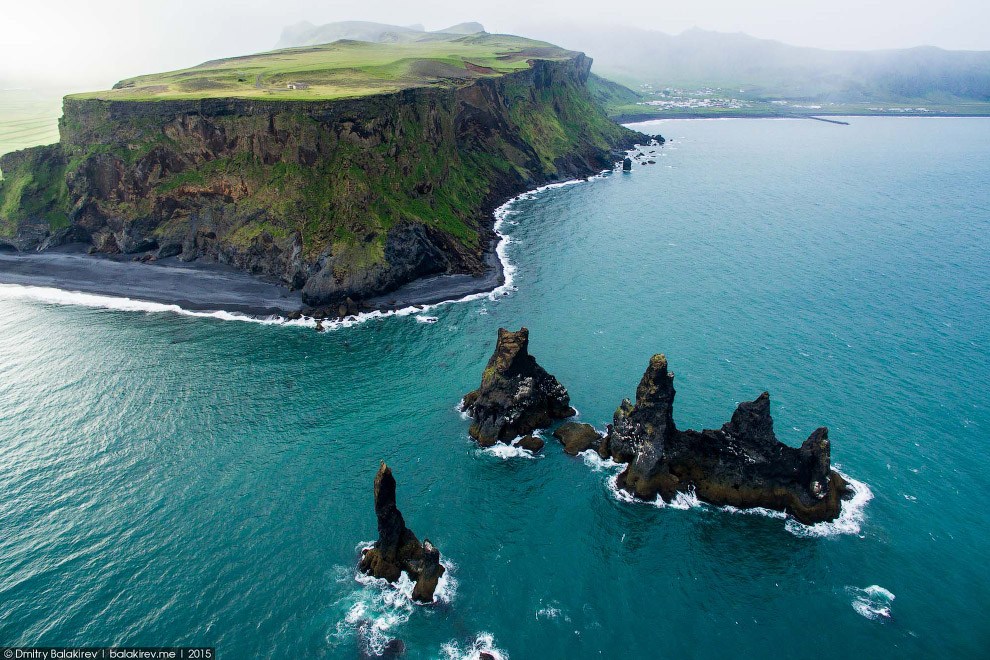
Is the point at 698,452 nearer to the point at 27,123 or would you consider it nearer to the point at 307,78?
the point at 307,78

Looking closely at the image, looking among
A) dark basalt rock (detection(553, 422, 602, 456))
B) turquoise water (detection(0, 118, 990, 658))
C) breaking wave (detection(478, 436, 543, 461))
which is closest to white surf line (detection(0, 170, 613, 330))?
turquoise water (detection(0, 118, 990, 658))

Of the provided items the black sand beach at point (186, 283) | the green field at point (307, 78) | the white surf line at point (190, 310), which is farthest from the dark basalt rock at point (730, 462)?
the green field at point (307, 78)

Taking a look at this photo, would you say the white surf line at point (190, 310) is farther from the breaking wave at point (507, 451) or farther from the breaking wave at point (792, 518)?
the breaking wave at point (792, 518)

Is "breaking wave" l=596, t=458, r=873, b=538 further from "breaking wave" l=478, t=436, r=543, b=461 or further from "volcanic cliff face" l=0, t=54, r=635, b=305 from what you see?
"volcanic cliff face" l=0, t=54, r=635, b=305

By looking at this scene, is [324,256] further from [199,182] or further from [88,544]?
[88,544]

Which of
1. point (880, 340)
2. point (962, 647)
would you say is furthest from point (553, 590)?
point (880, 340)

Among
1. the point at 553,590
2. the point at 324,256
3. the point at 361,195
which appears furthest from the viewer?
the point at 361,195

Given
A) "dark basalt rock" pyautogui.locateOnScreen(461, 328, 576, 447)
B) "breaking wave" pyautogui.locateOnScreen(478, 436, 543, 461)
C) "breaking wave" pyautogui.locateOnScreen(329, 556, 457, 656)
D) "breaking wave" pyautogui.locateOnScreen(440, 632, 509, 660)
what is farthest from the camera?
"dark basalt rock" pyautogui.locateOnScreen(461, 328, 576, 447)
